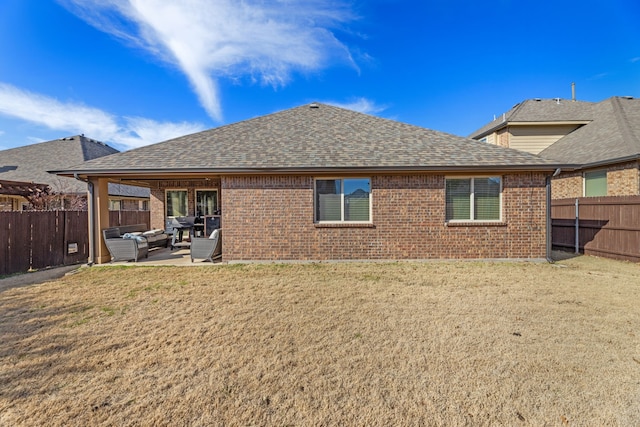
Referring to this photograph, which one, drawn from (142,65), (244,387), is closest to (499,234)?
(244,387)

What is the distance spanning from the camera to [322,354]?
3336 millimetres

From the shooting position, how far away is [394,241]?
28.3 feet

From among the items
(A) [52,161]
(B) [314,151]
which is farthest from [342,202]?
(A) [52,161]

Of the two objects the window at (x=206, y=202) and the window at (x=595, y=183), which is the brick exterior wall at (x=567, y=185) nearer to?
the window at (x=595, y=183)

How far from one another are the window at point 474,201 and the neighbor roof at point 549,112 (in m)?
11.8

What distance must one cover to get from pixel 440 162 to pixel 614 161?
751cm

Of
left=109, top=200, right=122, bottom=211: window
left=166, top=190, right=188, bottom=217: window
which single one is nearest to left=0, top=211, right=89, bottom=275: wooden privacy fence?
left=166, top=190, right=188, bottom=217: window

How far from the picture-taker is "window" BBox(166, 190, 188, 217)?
13430 mm

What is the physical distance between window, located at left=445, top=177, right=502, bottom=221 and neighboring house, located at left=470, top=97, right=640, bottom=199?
97.8 inches

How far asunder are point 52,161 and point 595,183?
28123 mm

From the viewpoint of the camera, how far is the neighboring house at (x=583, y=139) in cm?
1088

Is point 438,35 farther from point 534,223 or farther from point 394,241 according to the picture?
point 394,241

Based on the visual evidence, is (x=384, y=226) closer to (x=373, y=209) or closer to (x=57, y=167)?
(x=373, y=209)

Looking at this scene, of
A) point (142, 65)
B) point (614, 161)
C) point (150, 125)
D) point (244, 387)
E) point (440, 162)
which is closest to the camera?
point (244, 387)
